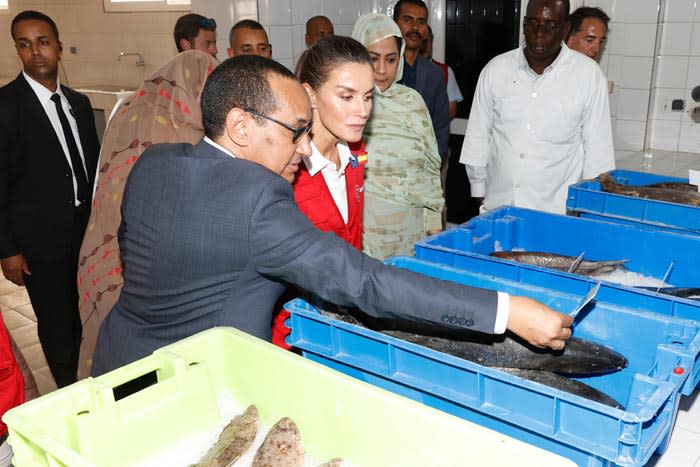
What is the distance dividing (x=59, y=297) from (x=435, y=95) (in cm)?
234

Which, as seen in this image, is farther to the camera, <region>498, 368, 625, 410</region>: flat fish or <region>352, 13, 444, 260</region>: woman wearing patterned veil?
<region>352, 13, 444, 260</region>: woman wearing patterned veil

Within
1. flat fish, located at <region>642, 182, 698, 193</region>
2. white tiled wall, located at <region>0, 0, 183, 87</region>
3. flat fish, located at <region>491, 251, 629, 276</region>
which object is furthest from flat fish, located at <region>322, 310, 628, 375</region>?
white tiled wall, located at <region>0, 0, 183, 87</region>

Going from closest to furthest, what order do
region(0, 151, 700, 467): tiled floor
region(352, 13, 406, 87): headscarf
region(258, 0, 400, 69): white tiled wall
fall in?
region(352, 13, 406, 87): headscarf < region(0, 151, 700, 467): tiled floor < region(258, 0, 400, 69): white tiled wall

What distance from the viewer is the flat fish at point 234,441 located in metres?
1.18

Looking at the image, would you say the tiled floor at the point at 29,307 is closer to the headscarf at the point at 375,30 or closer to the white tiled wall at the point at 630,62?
the white tiled wall at the point at 630,62

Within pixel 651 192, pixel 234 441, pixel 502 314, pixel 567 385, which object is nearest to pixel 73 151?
pixel 234 441

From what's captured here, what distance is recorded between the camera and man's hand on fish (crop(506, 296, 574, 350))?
1.31m

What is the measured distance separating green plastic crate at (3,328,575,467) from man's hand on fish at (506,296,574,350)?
1.25ft

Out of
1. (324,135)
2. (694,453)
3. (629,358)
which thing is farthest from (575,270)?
(324,135)

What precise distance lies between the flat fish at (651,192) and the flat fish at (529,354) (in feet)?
4.04

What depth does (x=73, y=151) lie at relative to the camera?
115 inches

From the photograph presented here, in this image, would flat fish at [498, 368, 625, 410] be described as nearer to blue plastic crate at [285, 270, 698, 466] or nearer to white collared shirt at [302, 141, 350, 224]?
blue plastic crate at [285, 270, 698, 466]

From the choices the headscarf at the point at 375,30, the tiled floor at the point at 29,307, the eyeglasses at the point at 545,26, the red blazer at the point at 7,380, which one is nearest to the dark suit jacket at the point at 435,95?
the eyeglasses at the point at 545,26

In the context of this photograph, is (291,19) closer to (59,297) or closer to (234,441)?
(59,297)
